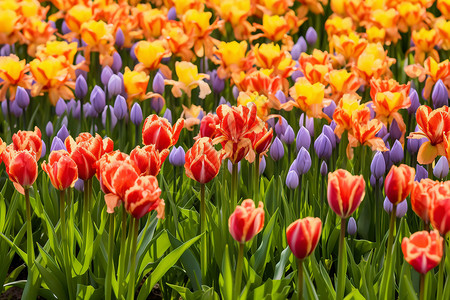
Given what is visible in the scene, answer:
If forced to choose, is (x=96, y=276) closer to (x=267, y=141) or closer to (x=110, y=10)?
(x=267, y=141)

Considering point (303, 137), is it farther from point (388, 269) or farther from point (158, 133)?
point (388, 269)

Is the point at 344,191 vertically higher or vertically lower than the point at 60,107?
higher

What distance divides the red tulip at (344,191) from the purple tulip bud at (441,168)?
1.04 metres

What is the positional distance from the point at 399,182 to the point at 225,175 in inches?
32.6

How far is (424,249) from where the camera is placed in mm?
1671

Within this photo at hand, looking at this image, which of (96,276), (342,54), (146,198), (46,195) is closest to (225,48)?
(342,54)

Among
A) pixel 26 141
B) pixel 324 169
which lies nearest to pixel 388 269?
pixel 324 169

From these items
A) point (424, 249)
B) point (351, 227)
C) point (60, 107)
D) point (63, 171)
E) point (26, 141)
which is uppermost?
point (424, 249)

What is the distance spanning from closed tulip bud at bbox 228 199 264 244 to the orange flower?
909 mm

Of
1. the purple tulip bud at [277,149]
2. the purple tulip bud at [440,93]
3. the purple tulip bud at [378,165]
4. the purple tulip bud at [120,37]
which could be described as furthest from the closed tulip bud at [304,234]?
the purple tulip bud at [120,37]

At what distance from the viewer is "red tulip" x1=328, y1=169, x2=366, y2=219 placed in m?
1.80

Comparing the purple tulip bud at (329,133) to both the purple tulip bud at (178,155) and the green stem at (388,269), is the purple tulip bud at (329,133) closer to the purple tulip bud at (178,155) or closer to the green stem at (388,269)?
the purple tulip bud at (178,155)

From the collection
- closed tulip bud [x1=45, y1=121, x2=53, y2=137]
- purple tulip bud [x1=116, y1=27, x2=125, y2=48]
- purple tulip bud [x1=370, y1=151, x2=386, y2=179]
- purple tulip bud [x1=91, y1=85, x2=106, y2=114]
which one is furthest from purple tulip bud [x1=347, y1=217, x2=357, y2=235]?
purple tulip bud [x1=116, y1=27, x2=125, y2=48]

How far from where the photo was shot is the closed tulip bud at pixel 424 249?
5.47 feet
